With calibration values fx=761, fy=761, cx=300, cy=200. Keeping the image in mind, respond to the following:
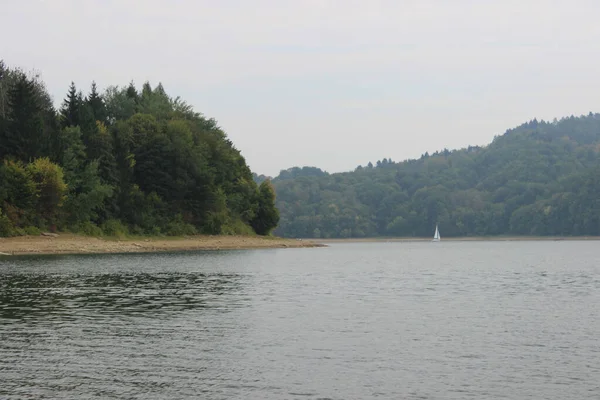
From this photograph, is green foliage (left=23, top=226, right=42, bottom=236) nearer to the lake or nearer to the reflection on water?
the reflection on water

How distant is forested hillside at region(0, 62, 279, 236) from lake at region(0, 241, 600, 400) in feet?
177

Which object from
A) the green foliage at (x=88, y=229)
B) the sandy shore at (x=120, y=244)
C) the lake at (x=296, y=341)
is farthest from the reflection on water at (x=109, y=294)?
the green foliage at (x=88, y=229)

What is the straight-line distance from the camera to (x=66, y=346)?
98.0 ft

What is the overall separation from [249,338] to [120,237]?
97.9 metres

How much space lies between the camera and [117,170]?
429 feet

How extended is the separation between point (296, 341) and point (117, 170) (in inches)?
4128

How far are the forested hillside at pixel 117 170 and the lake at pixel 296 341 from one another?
5395cm

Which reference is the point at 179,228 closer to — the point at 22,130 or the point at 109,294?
the point at 22,130

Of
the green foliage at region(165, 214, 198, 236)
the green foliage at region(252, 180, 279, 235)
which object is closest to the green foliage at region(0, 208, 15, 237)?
the green foliage at region(165, 214, 198, 236)

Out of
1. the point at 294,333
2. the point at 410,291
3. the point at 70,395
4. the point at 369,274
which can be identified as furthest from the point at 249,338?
the point at 369,274

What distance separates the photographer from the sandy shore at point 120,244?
103000mm

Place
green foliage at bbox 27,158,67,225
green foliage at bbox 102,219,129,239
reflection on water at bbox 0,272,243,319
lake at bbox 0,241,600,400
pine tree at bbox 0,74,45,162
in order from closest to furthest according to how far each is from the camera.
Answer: lake at bbox 0,241,600,400 → reflection on water at bbox 0,272,243,319 → green foliage at bbox 27,158,67,225 → pine tree at bbox 0,74,45,162 → green foliage at bbox 102,219,129,239

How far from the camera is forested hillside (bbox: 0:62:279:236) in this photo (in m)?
109

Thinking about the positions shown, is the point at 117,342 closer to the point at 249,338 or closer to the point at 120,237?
the point at 249,338
